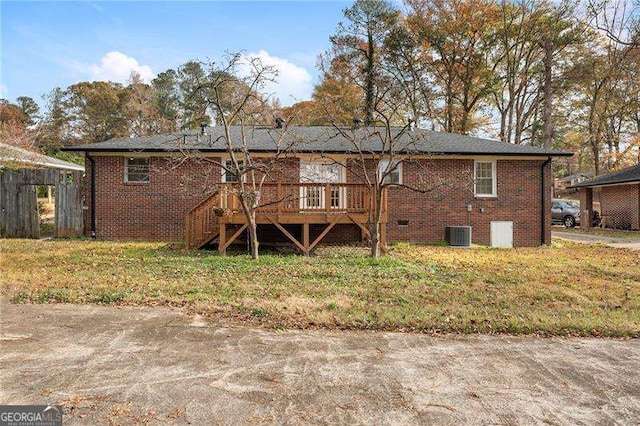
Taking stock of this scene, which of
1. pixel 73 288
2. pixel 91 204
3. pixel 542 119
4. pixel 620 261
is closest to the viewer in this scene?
pixel 73 288

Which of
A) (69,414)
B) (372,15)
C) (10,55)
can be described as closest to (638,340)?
(69,414)

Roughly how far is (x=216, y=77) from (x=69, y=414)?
781 cm

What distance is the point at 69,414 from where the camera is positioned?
2.87 m

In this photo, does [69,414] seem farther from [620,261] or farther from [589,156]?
[589,156]

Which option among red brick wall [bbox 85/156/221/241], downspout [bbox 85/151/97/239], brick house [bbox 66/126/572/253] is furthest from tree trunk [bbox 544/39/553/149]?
downspout [bbox 85/151/97/239]

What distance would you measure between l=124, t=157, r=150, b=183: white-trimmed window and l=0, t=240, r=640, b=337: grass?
11.4 ft

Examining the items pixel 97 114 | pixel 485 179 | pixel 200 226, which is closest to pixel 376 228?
pixel 200 226

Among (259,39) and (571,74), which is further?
(571,74)

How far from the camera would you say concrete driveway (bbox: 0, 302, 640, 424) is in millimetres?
2969

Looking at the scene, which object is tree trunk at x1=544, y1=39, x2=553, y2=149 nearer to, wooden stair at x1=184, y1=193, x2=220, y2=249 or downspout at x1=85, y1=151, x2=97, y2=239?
wooden stair at x1=184, y1=193, x2=220, y2=249

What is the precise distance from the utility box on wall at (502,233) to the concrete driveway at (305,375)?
32.3 ft

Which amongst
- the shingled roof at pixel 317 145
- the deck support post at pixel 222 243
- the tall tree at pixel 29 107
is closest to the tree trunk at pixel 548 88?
the shingled roof at pixel 317 145

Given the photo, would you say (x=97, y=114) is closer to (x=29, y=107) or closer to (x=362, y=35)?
(x=29, y=107)

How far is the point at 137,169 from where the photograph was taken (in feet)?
45.7
